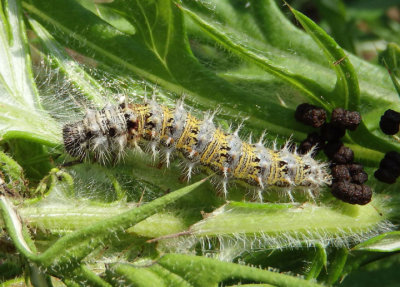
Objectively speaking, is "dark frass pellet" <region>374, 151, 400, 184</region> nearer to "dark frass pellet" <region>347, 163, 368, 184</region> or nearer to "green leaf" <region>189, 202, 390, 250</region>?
"dark frass pellet" <region>347, 163, 368, 184</region>

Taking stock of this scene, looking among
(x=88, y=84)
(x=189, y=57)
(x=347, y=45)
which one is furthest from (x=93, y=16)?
(x=347, y=45)

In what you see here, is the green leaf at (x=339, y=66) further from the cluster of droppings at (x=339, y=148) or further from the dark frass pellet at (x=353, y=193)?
the dark frass pellet at (x=353, y=193)

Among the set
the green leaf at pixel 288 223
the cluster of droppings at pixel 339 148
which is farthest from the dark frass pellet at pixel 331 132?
the green leaf at pixel 288 223

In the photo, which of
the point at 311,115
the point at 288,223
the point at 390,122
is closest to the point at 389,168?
the point at 390,122

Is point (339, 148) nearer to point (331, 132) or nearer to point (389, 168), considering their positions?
point (331, 132)

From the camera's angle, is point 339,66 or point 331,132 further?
point 331,132
